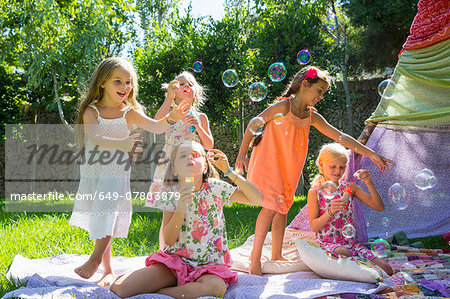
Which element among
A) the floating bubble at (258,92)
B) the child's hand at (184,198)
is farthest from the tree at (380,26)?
the child's hand at (184,198)

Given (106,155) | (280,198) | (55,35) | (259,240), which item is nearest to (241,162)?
(280,198)

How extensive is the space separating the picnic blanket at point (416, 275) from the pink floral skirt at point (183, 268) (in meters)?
0.54

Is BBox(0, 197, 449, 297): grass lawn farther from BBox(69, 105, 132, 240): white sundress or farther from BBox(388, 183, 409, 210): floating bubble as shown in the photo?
BBox(388, 183, 409, 210): floating bubble

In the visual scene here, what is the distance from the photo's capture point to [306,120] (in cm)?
312

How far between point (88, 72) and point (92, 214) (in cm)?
706

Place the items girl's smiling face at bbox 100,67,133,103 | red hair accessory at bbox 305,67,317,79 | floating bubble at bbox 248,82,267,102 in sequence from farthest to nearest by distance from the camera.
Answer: floating bubble at bbox 248,82,267,102 → red hair accessory at bbox 305,67,317,79 → girl's smiling face at bbox 100,67,133,103

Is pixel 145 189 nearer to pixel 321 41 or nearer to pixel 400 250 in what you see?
pixel 321 41

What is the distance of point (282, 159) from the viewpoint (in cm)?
306

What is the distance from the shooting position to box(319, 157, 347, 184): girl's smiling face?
3109 mm

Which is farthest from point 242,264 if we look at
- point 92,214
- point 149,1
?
point 149,1

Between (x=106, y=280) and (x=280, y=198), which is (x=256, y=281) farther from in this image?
(x=106, y=280)

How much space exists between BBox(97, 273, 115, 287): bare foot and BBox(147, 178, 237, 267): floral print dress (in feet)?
1.46

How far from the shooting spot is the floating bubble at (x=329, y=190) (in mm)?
2867

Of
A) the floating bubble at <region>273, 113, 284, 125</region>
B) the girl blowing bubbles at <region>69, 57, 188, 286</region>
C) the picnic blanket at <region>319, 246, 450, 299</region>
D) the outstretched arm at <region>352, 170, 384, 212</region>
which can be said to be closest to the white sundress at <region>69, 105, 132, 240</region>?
the girl blowing bubbles at <region>69, 57, 188, 286</region>
